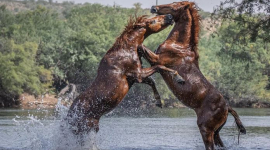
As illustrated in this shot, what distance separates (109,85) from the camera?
13.2m

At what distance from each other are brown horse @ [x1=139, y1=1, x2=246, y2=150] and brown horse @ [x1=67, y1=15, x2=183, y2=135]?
0.83ft

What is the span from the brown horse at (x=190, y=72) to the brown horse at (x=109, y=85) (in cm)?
25

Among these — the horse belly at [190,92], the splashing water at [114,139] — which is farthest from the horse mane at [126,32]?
the splashing water at [114,139]

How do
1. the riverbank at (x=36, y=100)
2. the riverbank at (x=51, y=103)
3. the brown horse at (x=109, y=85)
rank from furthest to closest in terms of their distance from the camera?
the riverbank at (x=51, y=103) < the riverbank at (x=36, y=100) < the brown horse at (x=109, y=85)

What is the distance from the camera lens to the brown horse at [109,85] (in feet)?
43.3

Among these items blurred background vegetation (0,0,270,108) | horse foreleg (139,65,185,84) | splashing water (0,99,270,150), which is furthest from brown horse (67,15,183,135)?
blurred background vegetation (0,0,270,108)

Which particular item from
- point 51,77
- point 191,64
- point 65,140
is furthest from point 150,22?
point 51,77

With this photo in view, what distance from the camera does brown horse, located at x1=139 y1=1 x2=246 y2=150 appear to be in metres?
12.8

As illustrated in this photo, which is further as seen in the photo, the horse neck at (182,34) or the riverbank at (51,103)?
the riverbank at (51,103)

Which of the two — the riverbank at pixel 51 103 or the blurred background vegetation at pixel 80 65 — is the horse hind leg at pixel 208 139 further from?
the riverbank at pixel 51 103

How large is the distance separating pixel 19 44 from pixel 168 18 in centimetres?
5115

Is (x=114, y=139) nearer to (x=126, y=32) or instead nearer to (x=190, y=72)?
(x=126, y=32)

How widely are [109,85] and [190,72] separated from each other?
179 centimetres

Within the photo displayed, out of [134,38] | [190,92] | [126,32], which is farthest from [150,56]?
[190,92]
